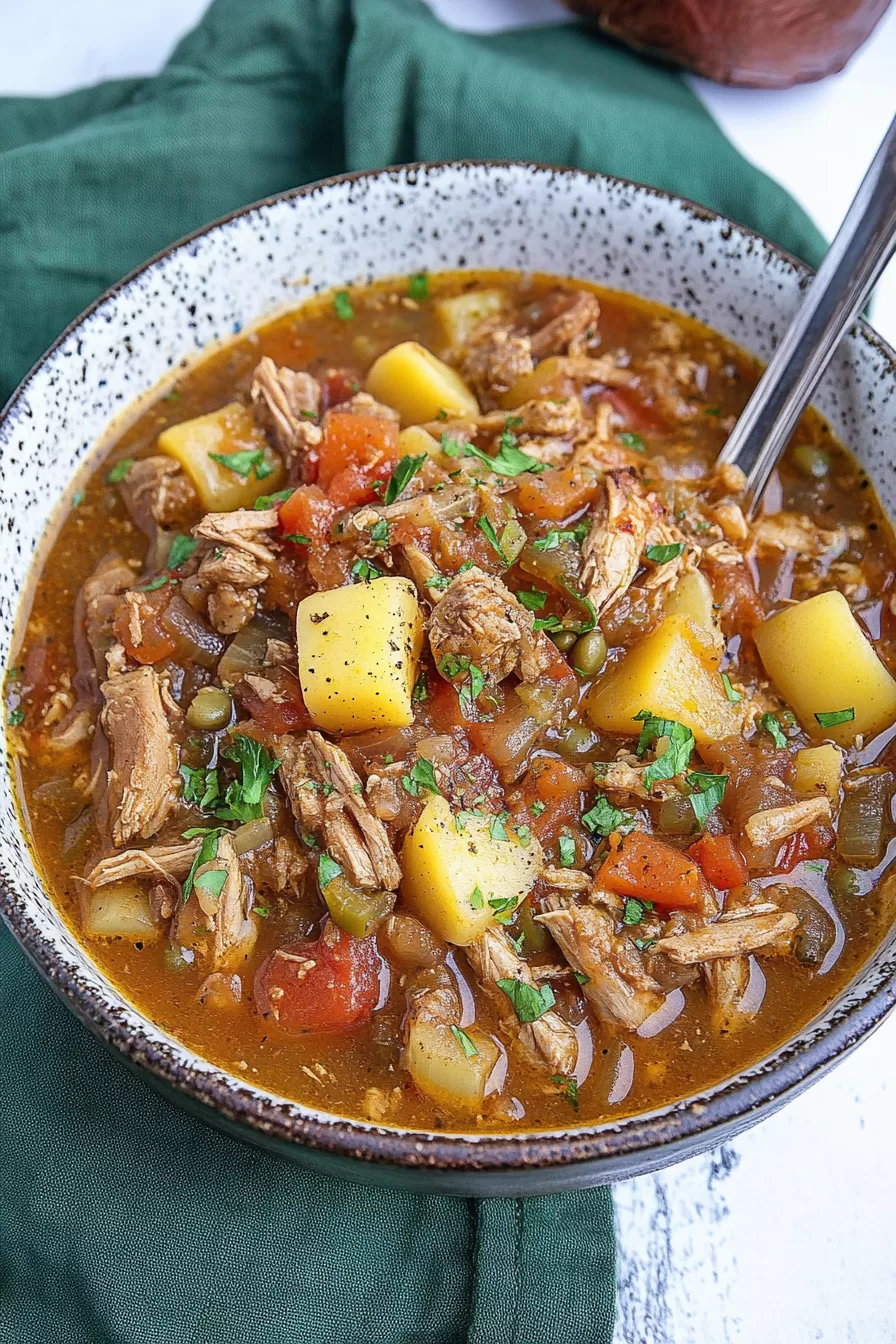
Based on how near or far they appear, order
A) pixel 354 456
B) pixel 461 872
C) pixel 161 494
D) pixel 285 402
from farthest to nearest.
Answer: pixel 285 402 → pixel 161 494 → pixel 354 456 → pixel 461 872

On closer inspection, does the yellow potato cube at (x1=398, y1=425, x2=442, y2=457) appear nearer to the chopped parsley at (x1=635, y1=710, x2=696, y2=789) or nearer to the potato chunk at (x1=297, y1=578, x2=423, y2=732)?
the potato chunk at (x1=297, y1=578, x2=423, y2=732)

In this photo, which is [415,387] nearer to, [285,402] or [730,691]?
[285,402]

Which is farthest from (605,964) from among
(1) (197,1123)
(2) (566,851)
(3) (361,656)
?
(1) (197,1123)

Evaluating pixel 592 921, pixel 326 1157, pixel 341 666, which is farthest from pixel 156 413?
pixel 326 1157

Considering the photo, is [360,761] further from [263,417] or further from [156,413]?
[156,413]

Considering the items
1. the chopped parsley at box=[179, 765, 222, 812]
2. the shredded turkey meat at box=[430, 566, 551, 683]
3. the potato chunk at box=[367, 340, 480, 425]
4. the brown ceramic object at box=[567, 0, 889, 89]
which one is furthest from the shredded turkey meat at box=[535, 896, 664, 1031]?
the brown ceramic object at box=[567, 0, 889, 89]

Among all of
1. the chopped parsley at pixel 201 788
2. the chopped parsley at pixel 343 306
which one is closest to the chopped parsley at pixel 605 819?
the chopped parsley at pixel 201 788
